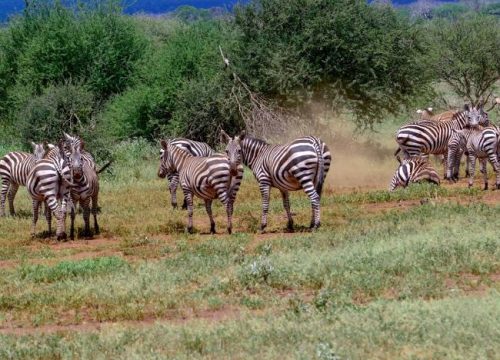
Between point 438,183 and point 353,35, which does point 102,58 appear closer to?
point 353,35

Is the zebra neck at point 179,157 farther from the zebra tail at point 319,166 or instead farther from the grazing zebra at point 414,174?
the grazing zebra at point 414,174

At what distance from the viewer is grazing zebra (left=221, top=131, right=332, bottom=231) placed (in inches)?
653

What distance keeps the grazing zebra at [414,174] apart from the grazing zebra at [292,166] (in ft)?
19.1

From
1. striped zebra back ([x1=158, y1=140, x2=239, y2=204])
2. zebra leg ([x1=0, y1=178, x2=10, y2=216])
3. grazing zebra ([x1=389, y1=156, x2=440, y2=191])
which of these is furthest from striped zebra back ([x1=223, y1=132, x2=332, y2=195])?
zebra leg ([x1=0, y1=178, x2=10, y2=216])

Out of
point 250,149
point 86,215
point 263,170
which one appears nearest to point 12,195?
point 86,215

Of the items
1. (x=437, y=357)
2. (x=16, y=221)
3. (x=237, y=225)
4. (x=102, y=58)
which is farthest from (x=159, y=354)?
(x=102, y=58)

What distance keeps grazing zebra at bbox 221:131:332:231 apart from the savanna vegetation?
0.79 m

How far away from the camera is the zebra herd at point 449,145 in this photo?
70.8 feet

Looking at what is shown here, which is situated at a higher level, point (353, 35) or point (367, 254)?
point (353, 35)

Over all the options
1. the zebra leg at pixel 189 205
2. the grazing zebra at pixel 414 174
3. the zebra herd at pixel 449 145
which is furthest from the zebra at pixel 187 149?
the zebra herd at pixel 449 145

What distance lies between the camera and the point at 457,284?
36.0 feet

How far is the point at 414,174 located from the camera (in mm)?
22406

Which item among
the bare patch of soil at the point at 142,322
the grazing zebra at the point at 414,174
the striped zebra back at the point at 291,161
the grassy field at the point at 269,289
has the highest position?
the striped zebra back at the point at 291,161

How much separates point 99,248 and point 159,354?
324 inches
